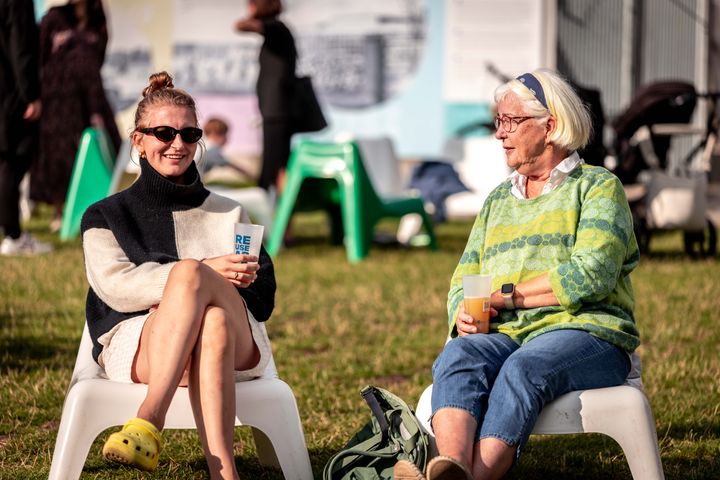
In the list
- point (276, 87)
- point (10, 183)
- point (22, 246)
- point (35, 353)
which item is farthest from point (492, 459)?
point (276, 87)

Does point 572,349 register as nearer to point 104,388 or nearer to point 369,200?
point 104,388

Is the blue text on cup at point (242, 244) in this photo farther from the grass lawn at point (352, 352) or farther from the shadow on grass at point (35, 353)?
the shadow on grass at point (35, 353)

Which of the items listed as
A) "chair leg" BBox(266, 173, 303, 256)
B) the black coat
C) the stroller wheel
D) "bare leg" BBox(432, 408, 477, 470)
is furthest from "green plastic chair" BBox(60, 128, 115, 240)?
"bare leg" BBox(432, 408, 477, 470)

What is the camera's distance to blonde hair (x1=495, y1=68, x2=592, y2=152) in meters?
3.77

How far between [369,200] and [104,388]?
684cm

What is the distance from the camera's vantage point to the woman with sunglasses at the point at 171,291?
3.43m

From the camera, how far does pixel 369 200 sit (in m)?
10.3

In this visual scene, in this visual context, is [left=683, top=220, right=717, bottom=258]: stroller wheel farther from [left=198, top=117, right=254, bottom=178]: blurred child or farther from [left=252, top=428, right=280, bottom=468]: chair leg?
[left=252, top=428, right=280, bottom=468]: chair leg

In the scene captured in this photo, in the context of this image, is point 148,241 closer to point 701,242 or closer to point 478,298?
point 478,298

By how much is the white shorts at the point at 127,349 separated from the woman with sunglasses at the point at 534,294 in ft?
1.72

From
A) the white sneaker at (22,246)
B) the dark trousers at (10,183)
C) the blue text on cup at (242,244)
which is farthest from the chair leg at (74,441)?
the white sneaker at (22,246)

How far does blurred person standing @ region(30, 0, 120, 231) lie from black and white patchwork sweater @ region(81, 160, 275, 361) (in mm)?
8065

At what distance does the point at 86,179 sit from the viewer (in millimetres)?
11156

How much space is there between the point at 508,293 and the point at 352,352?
2.64m
